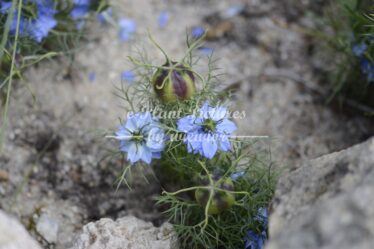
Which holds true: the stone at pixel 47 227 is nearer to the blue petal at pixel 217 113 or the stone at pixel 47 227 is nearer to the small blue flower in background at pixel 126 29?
the blue petal at pixel 217 113

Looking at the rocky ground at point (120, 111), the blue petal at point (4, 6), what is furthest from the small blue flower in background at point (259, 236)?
the blue petal at point (4, 6)

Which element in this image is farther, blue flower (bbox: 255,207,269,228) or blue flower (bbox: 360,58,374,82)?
blue flower (bbox: 360,58,374,82)

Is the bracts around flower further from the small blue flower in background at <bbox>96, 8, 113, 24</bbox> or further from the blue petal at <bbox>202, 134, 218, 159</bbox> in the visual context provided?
the small blue flower in background at <bbox>96, 8, 113, 24</bbox>

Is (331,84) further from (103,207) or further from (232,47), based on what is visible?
(103,207)

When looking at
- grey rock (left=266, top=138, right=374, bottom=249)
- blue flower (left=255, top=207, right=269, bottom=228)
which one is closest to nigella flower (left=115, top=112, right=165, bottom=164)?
blue flower (left=255, top=207, right=269, bottom=228)

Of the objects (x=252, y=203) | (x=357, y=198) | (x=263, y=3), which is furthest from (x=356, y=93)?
(x=357, y=198)

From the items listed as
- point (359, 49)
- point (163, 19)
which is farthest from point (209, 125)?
point (163, 19)

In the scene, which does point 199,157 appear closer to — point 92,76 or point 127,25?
point 92,76
